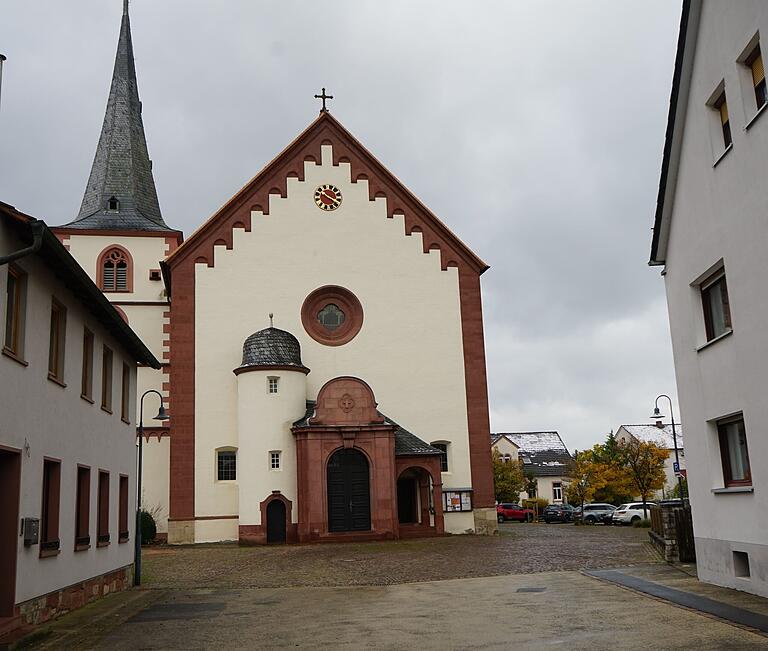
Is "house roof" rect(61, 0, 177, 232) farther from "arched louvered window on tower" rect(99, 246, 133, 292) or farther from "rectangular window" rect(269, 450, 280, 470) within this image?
"rectangular window" rect(269, 450, 280, 470)

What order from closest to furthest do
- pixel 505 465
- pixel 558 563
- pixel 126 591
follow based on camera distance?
pixel 126 591, pixel 558 563, pixel 505 465

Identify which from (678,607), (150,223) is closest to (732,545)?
(678,607)

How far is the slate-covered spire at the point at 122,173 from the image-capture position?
45.7 metres

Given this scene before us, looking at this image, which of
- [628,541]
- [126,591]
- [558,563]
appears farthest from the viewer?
[628,541]

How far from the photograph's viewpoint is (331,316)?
39.7 m

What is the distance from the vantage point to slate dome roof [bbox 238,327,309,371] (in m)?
36.0

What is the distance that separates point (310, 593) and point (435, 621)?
529 centimetres

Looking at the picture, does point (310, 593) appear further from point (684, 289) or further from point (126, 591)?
point (684, 289)

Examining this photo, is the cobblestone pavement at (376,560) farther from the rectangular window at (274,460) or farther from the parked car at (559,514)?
the parked car at (559,514)

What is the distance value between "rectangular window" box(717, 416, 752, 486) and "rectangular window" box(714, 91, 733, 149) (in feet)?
15.6

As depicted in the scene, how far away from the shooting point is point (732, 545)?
15195mm

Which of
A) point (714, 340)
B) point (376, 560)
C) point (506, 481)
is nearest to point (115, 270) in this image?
point (376, 560)

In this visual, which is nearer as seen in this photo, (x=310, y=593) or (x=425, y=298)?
(x=310, y=593)

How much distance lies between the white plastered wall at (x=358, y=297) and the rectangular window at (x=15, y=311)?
Answer: 24491mm
